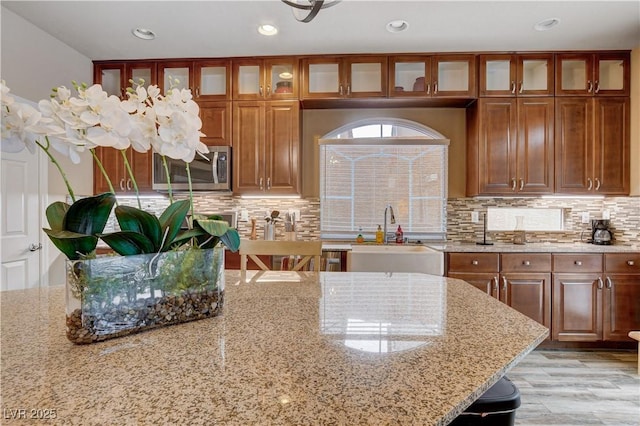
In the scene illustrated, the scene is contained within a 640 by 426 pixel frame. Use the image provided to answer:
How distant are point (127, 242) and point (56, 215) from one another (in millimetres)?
162

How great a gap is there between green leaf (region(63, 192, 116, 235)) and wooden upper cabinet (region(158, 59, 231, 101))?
2829 mm

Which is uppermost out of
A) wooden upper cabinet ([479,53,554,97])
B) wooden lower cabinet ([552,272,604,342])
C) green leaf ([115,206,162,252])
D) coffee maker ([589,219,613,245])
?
wooden upper cabinet ([479,53,554,97])

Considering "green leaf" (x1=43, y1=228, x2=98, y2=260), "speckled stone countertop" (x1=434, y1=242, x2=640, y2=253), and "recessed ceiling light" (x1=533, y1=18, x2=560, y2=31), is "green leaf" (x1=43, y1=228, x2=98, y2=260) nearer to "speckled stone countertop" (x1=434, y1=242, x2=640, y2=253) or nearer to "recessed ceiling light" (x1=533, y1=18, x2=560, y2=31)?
"speckled stone countertop" (x1=434, y1=242, x2=640, y2=253)

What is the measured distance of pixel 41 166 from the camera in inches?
110

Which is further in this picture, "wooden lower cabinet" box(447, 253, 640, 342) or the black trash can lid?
"wooden lower cabinet" box(447, 253, 640, 342)

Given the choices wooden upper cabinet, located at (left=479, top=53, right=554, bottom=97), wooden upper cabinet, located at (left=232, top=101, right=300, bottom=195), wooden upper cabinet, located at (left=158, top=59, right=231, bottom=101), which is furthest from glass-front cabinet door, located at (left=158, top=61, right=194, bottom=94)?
wooden upper cabinet, located at (left=479, top=53, right=554, bottom=97)

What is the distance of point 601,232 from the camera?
3.18 meters

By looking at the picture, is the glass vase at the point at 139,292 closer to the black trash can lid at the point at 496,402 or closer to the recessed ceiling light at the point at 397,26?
the black trash can lid at the point at 496,402

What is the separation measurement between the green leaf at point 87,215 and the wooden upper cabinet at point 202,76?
283 cm

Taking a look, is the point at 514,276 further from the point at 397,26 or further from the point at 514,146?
the point at 397,26

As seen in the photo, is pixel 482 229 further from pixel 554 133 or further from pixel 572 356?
pixel 572 356

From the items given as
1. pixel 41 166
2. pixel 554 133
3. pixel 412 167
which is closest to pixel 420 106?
pixel 412 167

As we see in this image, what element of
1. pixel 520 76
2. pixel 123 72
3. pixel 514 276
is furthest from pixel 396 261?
pixel 123 72

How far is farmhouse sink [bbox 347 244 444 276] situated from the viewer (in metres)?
2.82
